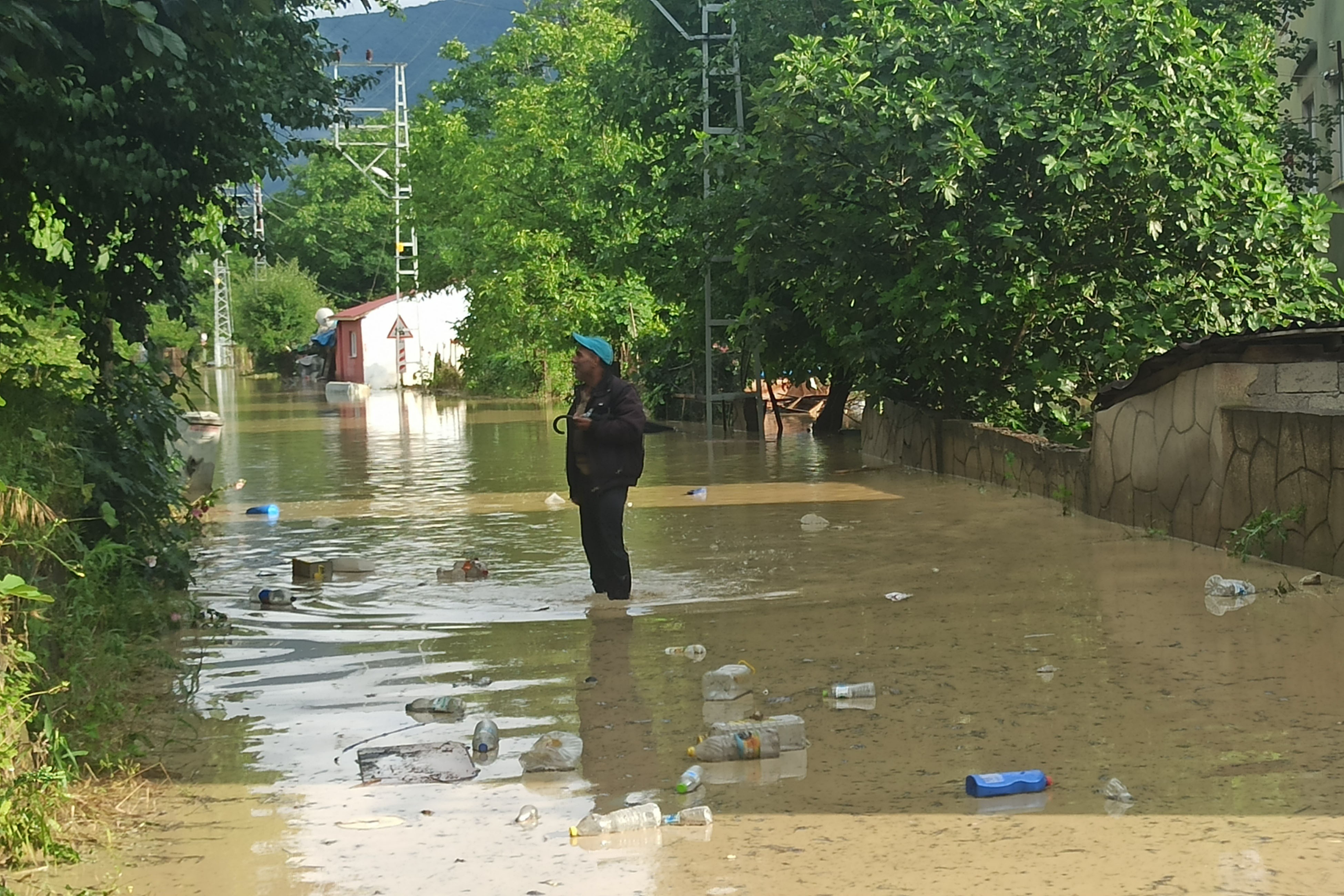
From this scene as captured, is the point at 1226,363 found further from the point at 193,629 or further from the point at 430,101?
the point at 430,101

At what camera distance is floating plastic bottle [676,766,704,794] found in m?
5.86

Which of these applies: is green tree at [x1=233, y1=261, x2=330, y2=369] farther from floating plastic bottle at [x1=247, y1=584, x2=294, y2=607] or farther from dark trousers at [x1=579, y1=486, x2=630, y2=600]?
dark trousers at [x1=579, y1=486, x2=630, y2=600]

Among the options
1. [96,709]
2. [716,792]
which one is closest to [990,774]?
[716,792]

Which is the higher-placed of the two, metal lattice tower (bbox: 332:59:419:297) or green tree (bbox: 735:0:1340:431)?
metal lattice tower (bbox: 332:59:419:297)

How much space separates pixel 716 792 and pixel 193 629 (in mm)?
4722

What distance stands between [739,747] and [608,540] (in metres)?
4.07

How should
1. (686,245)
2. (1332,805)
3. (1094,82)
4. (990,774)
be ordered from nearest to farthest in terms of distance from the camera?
(1332,805) < (990,774) < (1094,82) < (686,245)

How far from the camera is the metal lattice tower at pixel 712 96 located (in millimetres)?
23562

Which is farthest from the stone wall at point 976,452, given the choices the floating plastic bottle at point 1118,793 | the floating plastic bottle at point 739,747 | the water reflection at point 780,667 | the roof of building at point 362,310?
the roof of building at point 362,310

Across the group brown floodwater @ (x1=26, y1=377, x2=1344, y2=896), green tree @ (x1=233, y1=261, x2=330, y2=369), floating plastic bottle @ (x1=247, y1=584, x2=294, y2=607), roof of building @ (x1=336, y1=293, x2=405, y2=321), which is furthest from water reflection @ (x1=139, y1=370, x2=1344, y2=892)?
green tree @ (x1=233, y1=261, x2=330, y2=369)

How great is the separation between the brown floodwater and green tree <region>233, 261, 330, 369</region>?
7317 centimetres

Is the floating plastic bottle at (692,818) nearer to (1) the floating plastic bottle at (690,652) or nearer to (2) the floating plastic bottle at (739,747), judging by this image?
(2) the floating plastic bottle at (739,747)

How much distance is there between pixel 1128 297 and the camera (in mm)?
17469

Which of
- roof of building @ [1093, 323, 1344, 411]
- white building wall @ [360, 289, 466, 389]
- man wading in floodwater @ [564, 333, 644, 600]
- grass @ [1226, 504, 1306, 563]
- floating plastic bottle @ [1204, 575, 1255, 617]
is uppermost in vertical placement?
white building wall @ [360, 289, 466, 389]
